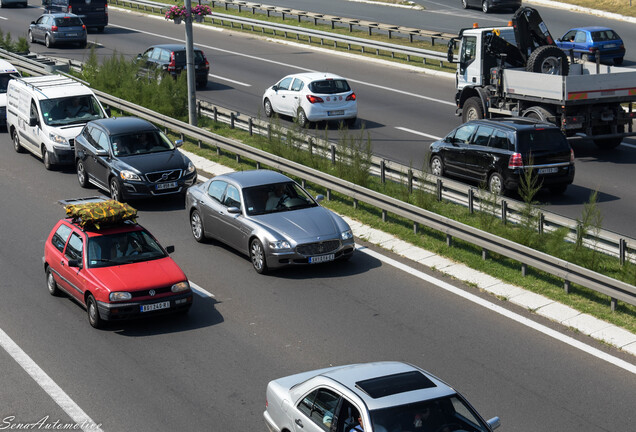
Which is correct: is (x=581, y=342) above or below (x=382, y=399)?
Answer: below

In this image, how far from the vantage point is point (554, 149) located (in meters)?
19.4

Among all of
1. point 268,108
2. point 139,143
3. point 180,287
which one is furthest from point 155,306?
point 268,108

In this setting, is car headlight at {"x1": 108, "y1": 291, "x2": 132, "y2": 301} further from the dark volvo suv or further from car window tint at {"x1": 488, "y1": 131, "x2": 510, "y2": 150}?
car window tint at {"x1": 488, "y1": 131, "x2": 510, "y2": 150}

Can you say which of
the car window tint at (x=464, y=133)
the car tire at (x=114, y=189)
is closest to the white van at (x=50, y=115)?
the car tire at (x=114, y=189)

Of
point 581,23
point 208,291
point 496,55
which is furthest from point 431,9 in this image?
point 208,291

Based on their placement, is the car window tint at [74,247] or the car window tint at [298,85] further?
the car window tint at [298,85]

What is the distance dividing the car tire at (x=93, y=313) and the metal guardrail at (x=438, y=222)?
20.8ft

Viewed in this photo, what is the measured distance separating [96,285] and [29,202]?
793 centimetres

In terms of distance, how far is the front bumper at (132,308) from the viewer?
1264 centimetres

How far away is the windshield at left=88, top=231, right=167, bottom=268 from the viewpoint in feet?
44.0

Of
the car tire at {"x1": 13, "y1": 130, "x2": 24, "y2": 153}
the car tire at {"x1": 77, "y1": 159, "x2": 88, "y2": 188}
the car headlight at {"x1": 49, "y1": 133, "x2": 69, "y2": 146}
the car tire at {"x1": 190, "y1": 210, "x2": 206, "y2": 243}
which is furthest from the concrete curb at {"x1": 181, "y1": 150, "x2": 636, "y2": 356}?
the car tire at {"x1": 13, "y1": 130, "x2": 24, "y2": 153}

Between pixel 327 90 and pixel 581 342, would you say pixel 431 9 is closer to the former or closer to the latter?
pixel 327 90

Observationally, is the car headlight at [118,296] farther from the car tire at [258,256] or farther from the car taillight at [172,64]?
the car taillight at [172,64]

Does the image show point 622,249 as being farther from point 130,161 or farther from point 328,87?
point 328,87
